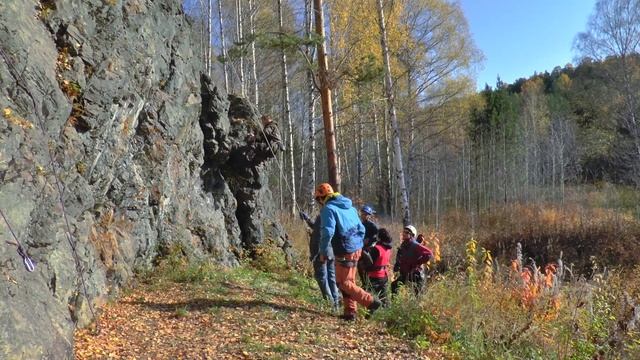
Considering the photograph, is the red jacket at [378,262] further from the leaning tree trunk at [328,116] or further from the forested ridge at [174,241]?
the leaning tree trunk at [328,116]

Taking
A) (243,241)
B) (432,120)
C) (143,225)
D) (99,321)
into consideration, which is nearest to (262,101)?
(432,120)

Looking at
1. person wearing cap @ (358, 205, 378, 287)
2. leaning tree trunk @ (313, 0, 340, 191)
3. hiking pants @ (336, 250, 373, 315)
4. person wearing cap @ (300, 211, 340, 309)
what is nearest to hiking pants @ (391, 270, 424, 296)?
person wearing cap @ (358, 205, 378, 287)

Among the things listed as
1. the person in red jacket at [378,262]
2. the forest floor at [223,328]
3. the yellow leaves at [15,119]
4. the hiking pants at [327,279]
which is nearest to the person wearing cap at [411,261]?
the person in red jacket at [378,262]

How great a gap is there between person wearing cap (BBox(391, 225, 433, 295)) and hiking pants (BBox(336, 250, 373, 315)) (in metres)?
1.33

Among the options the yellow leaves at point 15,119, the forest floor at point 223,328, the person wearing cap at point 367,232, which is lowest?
the forest floor at point 223,328

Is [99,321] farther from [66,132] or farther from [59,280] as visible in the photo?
[66,132]

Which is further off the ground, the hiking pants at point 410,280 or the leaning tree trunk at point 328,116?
the leaning tree trunk at point 328,116

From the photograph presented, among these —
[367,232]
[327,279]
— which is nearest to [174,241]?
[327,279]

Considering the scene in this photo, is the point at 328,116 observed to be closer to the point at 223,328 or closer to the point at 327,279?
the point at 327,279

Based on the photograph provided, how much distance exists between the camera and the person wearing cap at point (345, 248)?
6.35 meters

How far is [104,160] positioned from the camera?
22.9ft

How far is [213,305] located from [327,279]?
1.62 meters

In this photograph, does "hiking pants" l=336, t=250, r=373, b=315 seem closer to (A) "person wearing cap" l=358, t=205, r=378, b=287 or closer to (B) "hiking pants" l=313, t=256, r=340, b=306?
(B) "hiking pants" l=313, t=256, r=340, b=306

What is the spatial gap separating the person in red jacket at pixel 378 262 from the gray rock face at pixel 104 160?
318 centimetres
